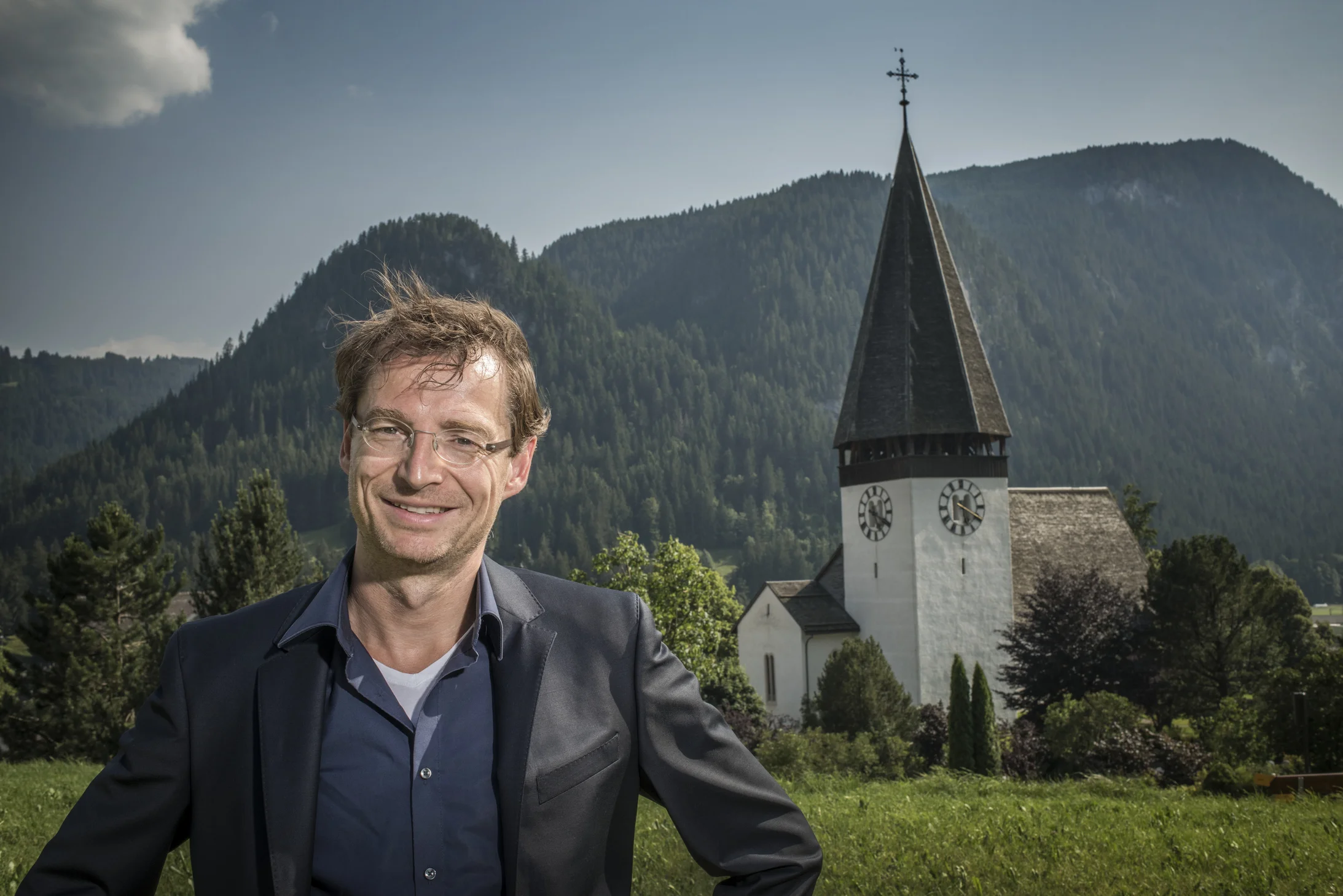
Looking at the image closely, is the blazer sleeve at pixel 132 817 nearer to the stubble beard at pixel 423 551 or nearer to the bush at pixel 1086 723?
the stubble beard at pixel 423 551

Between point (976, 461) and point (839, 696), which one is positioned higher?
point (976, 461)

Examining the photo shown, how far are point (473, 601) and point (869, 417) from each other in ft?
141

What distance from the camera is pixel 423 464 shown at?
2498 mm

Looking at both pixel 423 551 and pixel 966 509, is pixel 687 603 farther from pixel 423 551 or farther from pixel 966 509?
pixel 423 551

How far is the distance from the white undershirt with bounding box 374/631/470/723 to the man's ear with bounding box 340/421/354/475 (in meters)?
0.47

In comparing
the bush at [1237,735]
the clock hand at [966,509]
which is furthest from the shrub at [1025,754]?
the clock hand at [966,509]

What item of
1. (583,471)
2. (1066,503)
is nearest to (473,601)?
(1066,503)

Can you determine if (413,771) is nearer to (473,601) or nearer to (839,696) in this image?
(473,601)

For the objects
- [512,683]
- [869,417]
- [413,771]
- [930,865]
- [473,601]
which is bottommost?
[930,865]

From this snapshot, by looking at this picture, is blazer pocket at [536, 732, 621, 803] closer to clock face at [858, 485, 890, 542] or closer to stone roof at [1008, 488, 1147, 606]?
clock face at [858, 485, 890, 542]

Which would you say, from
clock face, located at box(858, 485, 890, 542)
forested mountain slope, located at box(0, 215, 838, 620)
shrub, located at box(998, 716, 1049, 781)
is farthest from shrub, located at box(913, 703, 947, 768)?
forested mountain slope, located at box(0, 215, 838, 620)

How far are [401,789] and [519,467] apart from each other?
832 mm

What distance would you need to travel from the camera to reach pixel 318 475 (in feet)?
514

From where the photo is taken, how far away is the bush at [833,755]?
1986cm
